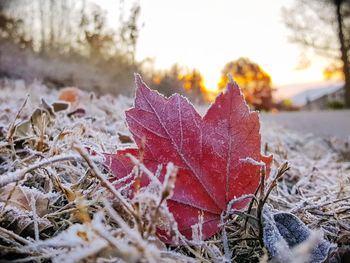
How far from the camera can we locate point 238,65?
1973 cm

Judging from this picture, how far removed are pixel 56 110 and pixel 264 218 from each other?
105 cm

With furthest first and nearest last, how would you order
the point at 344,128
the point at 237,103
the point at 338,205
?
the point at 344,128 → the point at 338,205 → the point at 237,103

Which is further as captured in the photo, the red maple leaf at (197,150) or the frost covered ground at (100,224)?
the red maple leaf at (197,150)

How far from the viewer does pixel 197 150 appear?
0.54m

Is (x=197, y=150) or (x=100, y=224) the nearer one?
(x=100, y=224)

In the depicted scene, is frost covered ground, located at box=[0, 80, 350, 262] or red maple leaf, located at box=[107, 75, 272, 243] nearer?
frost covered ground, located at box=[0, 80, 350, 262]

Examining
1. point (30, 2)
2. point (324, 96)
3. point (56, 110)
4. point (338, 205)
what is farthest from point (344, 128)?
point (324, 96)

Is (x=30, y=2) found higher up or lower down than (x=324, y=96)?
higher up

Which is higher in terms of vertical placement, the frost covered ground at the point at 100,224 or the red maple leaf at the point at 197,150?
the red maple leaf at the point at 197,150

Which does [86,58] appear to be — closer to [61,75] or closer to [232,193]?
[61,75]

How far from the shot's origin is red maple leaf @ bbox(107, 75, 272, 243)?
0.53 meters

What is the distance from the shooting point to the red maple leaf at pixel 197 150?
53cm

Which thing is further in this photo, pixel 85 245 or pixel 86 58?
pixel 86 58

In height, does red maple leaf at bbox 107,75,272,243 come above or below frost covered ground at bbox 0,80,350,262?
above
